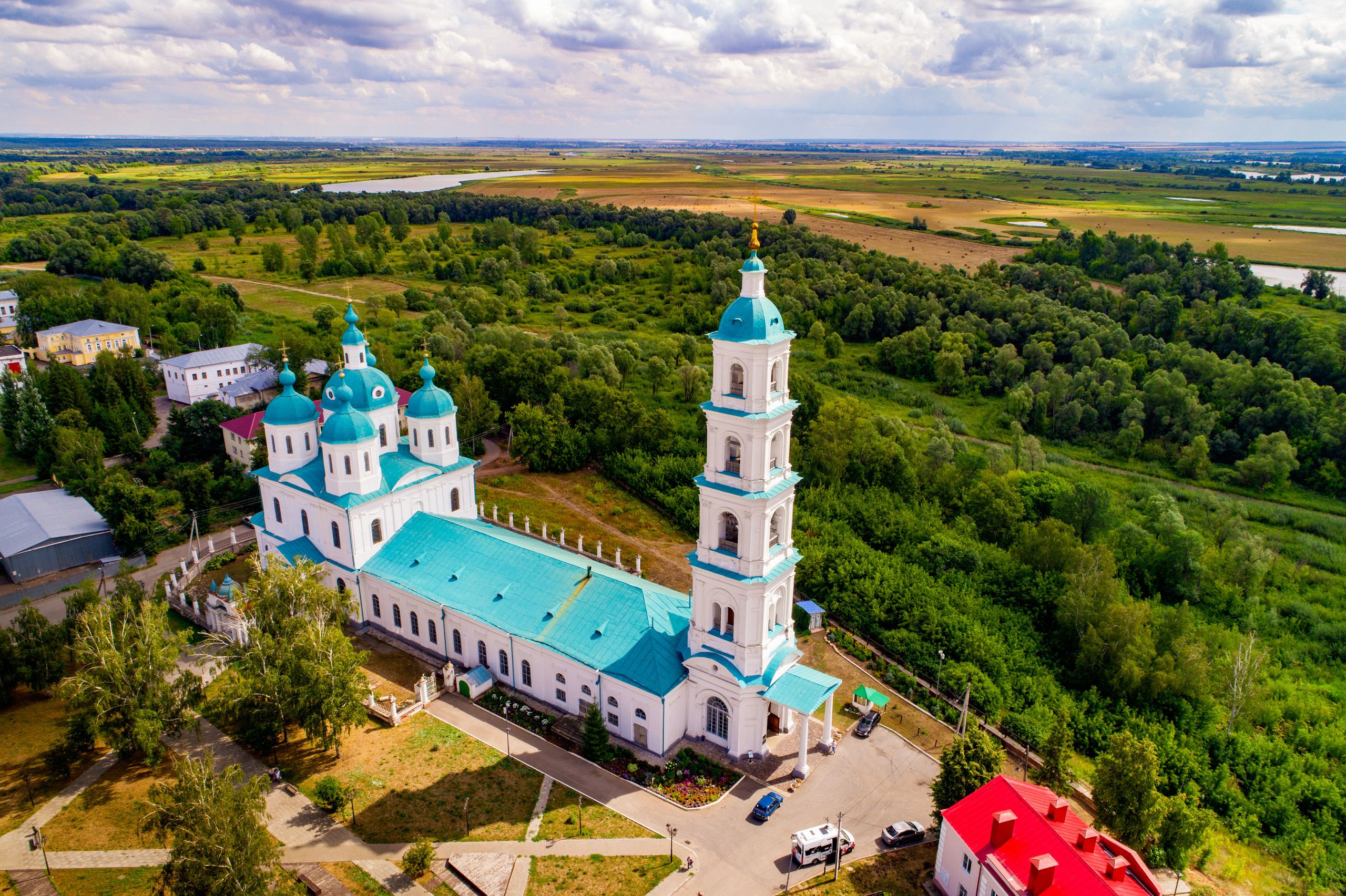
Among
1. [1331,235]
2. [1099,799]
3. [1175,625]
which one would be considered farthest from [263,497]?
[1331,235]

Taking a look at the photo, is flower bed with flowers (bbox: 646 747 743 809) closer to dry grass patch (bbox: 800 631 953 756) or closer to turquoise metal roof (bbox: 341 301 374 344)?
dry grass patch (bbox: 800 631 953 756)

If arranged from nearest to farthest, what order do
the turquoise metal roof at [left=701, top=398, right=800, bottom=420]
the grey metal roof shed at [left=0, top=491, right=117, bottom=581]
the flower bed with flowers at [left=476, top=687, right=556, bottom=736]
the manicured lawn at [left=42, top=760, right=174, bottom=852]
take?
1. the manicured lawn at [left=42, top=760, right=174, bottom=852]
2. the turquoise metal roof at [left=701, top=398, right=800, bottom=420]
3. the flower bed with flowers at [left=476, top=687, right=556, bottom=736]
4. the grey metal roof shed at [left=0, top=491, right=117, bottom=581]

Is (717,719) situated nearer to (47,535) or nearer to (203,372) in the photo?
(47,535)

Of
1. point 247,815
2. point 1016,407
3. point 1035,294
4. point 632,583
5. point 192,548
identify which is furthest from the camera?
point 1035,294

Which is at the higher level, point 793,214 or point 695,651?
point 793,214

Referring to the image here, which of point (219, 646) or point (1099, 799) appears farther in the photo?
point (219, 646)

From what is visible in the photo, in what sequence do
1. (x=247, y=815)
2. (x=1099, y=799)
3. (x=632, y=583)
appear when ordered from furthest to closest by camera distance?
(x=632, y=583) → (x=1099, y=799) → (x=247, y=815)

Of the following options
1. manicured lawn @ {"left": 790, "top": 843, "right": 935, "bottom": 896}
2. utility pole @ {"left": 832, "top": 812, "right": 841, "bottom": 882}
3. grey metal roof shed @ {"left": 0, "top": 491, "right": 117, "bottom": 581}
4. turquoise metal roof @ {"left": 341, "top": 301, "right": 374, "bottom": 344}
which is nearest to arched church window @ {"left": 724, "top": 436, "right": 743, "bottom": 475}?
utility pole @ {"left": 832, "top": 812, "right": 841, "bottom": 882}

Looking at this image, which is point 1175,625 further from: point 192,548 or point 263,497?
point 192,548
